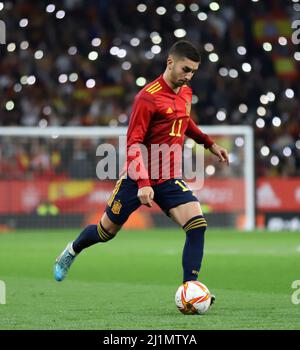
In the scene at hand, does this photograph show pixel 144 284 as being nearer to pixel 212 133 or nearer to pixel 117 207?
pixel 117 207

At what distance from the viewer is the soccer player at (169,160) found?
844 centimetres

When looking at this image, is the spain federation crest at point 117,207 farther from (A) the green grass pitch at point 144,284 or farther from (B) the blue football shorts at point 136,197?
(A) the green grass pitch at point 144,284

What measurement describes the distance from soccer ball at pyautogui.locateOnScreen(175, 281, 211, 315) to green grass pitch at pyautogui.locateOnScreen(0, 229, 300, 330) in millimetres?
77

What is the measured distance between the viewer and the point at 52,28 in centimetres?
2391

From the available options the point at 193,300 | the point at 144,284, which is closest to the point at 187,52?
the point at 193,300

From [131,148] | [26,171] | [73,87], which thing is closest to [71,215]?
[26,171]

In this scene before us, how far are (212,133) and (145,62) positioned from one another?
2433 mm

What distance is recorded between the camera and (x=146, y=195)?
824cm

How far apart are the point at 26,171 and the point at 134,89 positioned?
11.4 feet

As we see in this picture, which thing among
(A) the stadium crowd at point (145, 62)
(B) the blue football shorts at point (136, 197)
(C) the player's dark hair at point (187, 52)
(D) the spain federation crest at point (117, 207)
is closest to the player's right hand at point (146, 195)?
(B) the blue football shorts at point (136, 197)

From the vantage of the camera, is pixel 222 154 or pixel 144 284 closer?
pixel 222 154

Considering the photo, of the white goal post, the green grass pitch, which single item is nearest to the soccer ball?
the green grass pitch

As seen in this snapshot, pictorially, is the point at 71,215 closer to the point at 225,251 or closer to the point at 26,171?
the point at 26,171
